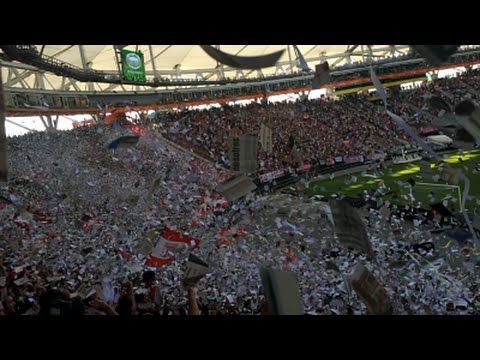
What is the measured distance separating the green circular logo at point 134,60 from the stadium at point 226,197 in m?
0.07

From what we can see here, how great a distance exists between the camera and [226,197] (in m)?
7.76

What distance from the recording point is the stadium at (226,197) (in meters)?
4.59

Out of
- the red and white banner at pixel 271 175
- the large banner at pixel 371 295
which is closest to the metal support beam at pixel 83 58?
the red and white banner at pixel 271 175

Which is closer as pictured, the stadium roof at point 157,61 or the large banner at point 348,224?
the large banner at point 348,224

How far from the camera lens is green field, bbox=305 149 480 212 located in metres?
12.9

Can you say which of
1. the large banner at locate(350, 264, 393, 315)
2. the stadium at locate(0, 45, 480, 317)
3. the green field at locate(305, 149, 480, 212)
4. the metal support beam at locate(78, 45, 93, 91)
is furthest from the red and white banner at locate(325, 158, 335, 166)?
the large banner at locate(350, 264, 393, 315)

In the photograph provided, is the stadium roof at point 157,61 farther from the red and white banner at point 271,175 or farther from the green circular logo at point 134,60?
the red and white banner at point 271,175

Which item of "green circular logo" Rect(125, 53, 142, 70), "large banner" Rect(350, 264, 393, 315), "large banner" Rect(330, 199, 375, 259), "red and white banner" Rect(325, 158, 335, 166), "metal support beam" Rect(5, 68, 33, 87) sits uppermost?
"green circular logo" Rect(125, 53, 142, 70)

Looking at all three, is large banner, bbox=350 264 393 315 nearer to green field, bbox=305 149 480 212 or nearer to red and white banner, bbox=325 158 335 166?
green field, bbox=305 149 480 212

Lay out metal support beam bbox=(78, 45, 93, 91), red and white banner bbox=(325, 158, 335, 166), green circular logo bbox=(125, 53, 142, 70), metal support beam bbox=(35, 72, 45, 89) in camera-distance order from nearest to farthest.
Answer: metal support beam bbox=(78, 45, 93, 91)
green circular logo bbox=(125, 53, 142, 70)
metal support beam bbox=(35, 72, 45, 89)
red and white banner bbox=(325, 158, 335, 166)

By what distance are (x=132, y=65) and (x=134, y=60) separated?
0.57ft
